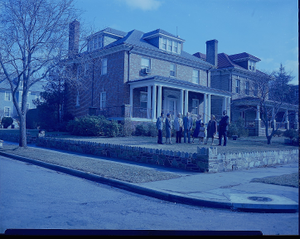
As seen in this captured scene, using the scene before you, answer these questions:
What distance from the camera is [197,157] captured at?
8758mm

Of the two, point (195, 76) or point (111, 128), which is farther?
point (195, 76)

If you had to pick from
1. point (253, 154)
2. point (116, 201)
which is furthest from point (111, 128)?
point (116, 201)

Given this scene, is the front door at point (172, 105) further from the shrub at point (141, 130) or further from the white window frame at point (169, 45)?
the shrub at point (141, 130)

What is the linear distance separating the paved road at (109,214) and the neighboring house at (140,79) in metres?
13.0

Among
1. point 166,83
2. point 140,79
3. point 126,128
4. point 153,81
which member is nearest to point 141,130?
point 126,128

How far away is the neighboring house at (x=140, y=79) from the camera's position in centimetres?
2126

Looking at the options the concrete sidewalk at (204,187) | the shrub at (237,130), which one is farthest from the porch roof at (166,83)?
the concrete sidewalk at (204,187)

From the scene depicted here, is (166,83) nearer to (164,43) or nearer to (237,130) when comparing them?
(164,43)

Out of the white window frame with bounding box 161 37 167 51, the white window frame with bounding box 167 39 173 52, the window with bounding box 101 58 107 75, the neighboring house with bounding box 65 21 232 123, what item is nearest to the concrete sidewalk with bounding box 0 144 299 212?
the neighboring house with bounding box 65 21 232 123

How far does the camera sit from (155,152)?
9922 mm

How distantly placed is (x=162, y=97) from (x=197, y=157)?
16.1m

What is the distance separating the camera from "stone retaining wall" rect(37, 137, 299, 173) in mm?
8641

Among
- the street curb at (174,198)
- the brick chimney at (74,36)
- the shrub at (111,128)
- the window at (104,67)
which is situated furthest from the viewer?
the window at (104,67)

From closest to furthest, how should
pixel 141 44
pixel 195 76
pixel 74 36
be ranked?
pixel 74 36, pixel 141 44, pixel 195 76
